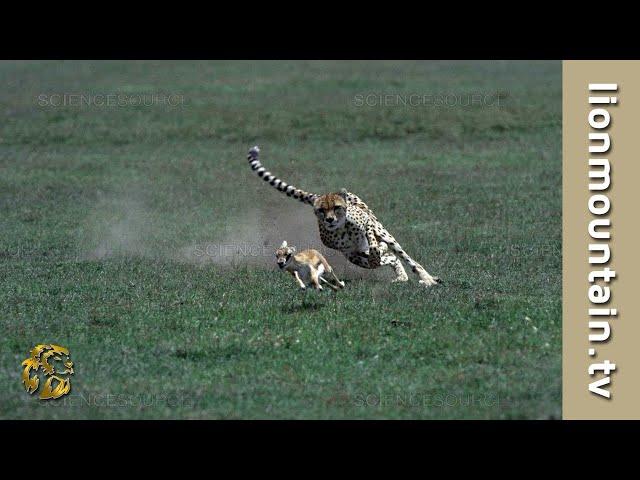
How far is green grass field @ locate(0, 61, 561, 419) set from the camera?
12711 mm

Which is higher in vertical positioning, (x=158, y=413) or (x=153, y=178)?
(x=153, y=178)

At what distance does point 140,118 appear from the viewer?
3334 centimetres

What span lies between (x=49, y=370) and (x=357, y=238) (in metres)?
5.61

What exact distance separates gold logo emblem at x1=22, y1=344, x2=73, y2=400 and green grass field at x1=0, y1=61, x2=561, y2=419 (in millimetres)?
115

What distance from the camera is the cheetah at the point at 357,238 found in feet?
56.1

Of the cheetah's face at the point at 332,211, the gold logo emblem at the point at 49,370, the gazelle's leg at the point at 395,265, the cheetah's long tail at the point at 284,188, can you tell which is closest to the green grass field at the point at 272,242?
the gold logo emblem at the point at 49,370

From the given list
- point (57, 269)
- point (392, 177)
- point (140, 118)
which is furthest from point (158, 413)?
point (140, 118)

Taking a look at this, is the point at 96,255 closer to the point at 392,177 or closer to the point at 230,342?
the point at 230,342

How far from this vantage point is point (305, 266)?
659 inches

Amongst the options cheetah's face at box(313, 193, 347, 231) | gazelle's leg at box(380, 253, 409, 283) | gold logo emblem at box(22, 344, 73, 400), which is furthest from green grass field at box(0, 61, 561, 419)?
cheetah's face at box(313, 193, 347, 231)

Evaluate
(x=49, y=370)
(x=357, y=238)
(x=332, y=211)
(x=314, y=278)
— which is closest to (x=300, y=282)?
(x=314, y=278)

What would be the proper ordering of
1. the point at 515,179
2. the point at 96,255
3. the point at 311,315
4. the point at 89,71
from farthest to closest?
the point at 89,71
the point at 515,179
the point at 96,255
the point at 311,315

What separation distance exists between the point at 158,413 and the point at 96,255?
827 cm

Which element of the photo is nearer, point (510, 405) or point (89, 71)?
point (510, 405)
